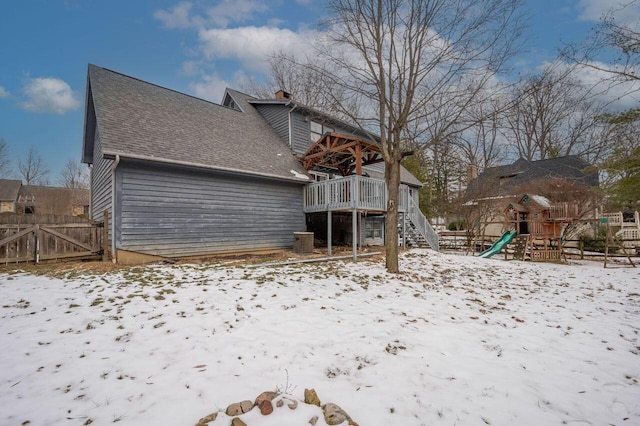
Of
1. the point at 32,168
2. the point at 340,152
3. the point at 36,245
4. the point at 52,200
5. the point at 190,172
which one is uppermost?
the point at 32,168

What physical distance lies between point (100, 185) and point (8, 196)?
3891 centimetres

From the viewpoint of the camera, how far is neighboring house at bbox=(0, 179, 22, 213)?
3634 centimetres

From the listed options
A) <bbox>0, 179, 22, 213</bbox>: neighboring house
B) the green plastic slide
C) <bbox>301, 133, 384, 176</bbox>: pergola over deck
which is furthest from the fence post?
<bbox>0, 179, 22, 213</bbox>: neighboring house

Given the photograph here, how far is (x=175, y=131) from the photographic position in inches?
411

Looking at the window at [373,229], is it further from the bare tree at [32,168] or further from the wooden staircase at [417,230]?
the bare tree at [32,168]

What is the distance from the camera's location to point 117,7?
523 inches

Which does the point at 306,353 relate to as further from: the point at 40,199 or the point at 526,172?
the point at 40,199

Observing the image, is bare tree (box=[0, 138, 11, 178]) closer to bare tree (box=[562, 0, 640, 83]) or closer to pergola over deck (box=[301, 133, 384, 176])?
pergola over deck (box=[301, 133, 384, 176])

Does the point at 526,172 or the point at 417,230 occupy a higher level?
the point at 526,172

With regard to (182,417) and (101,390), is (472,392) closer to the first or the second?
(182,417)

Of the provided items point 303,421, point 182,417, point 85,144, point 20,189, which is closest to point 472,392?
point 303,421

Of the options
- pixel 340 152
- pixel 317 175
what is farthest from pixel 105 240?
pixel 340 152

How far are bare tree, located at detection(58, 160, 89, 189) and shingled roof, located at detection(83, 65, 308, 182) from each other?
38266 mm

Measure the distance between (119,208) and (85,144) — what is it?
24.8 ft
